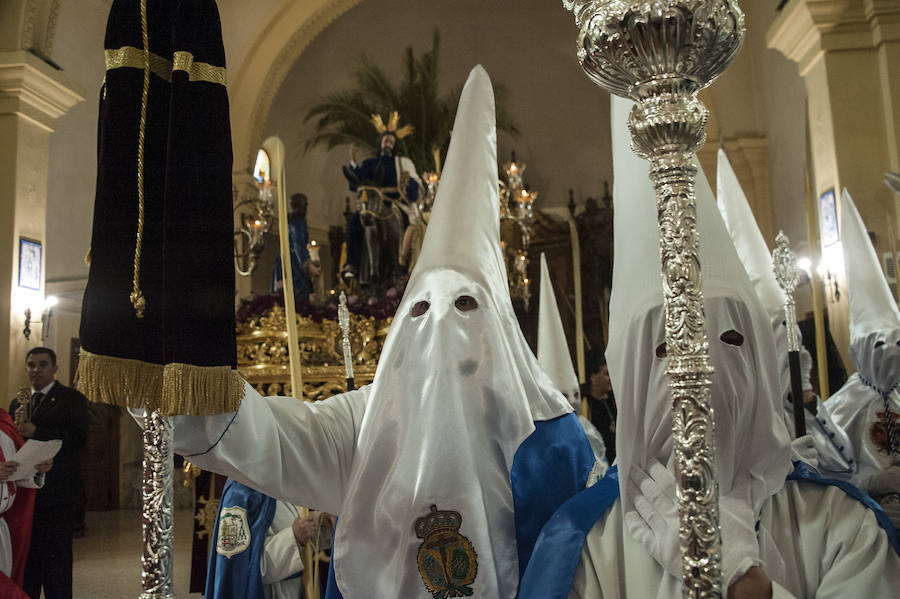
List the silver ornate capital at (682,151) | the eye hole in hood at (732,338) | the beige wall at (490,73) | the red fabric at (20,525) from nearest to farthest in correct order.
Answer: the silver ornate capital at (682,151) < the eye hole in hood at (732,338) < the red fabric at (20,525) < the beige wall at (490,73)

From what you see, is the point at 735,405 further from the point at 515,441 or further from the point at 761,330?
the point at 515,441

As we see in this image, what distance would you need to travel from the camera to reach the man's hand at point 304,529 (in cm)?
351

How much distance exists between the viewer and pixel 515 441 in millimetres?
2717

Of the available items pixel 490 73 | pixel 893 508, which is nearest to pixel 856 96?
pixel 893 508

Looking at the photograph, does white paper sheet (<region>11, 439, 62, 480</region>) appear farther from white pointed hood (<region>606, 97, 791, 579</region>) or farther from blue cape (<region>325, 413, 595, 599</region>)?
white pointed hood (<region>606, 97, 791, 579</region>)

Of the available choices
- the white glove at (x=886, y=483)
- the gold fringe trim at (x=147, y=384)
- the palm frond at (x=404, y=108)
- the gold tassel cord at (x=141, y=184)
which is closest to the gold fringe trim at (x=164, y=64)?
the gold tassel cord at (x=141, y=184)

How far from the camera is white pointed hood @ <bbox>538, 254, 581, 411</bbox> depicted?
561 centimetres

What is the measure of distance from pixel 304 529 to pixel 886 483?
2568mm

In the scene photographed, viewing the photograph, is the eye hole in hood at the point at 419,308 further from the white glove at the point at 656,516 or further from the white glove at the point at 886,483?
the white glove at the point at 886,483

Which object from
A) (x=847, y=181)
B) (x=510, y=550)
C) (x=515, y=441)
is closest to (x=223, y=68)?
(x=515, y=441)

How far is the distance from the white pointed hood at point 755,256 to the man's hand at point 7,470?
409 cm

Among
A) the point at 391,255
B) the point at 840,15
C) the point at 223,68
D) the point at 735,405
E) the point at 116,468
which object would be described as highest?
the point at 840,15

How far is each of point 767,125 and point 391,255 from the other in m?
6.44

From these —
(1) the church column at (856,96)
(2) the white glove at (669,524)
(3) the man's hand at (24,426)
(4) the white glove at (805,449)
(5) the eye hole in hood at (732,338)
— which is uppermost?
(1) the church column at (856,96)
